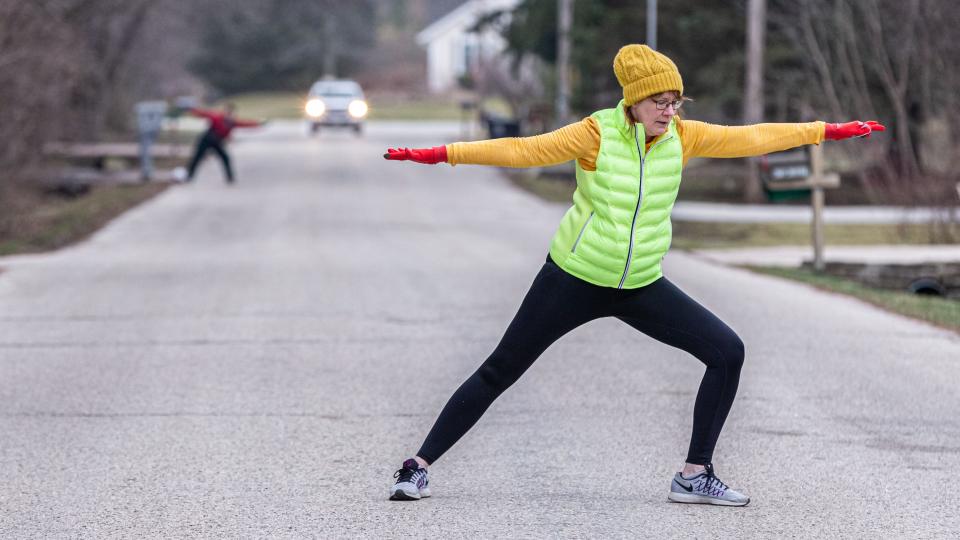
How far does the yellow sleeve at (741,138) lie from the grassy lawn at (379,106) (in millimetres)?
63614

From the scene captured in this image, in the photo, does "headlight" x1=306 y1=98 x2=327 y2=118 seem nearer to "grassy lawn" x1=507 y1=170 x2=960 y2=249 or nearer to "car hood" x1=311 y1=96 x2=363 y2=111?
"car hood" x1=311 y1=96 x2=363 y2=111

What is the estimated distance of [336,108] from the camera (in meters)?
54.2

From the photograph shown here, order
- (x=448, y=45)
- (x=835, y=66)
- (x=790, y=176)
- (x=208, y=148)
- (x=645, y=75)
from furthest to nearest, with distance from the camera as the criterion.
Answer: (x=448, y=45)
(x=208, y=148)
(x=835, y=66)
(x=790, y=176)
(x=645, y=75)

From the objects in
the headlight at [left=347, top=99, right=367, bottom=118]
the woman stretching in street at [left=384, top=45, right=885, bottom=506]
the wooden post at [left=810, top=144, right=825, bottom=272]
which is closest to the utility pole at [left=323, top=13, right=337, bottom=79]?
the headlight at [left=347, top=99, right=367, bottom=118]

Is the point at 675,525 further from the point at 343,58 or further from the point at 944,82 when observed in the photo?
the point at 343,58

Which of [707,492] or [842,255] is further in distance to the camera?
[842,255]

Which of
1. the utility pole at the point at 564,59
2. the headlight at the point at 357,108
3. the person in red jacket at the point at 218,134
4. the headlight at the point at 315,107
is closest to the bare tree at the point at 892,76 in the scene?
the utility pole at the point at 564,59

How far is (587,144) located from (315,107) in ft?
159

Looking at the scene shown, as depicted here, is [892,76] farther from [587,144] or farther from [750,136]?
[587,144]

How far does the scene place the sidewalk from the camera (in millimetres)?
18500

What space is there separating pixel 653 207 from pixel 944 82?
56.3ft

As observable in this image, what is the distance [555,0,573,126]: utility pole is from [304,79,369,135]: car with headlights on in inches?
648

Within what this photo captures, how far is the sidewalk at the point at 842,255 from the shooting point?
60.7 ft

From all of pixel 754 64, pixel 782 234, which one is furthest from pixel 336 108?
pixel 782 234
